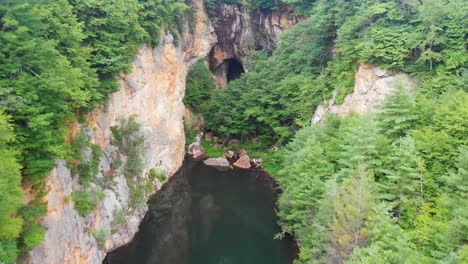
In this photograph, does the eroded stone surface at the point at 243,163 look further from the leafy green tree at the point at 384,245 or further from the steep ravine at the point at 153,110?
the leafy green tree at the point at 384,245

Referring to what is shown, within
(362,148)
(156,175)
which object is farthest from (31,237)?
(156,175)

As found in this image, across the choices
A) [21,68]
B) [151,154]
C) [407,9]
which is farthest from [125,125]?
[407,9]

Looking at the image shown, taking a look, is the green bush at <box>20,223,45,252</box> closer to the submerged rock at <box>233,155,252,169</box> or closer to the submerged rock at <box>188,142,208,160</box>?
the submerged rock at <box>233,155,252,169</box>

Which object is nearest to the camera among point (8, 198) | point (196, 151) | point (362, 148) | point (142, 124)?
point (8, 198)

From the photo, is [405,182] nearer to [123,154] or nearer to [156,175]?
[123,154]

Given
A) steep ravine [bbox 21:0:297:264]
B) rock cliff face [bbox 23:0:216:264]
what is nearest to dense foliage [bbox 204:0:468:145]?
steep ravine [bbox 21:0:297:264]

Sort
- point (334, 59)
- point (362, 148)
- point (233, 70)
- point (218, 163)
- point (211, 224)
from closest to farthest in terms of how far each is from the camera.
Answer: point (362, 148) < point (211, 224) < point (334, 59) < point (218, 163) < point (233, 70)

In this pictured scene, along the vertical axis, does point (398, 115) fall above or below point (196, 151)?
above

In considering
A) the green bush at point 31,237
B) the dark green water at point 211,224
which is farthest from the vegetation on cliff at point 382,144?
the green bush at point 31,237

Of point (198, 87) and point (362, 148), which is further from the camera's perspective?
point (198, 87)
